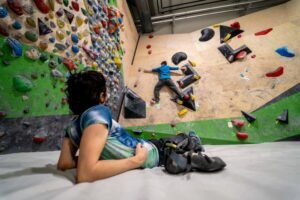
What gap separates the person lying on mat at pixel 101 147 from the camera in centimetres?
66

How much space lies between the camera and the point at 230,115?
255 centimetres

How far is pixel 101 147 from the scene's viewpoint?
2.22 ft

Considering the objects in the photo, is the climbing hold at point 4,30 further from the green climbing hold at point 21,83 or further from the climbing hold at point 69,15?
the climbing hold at point 69,15

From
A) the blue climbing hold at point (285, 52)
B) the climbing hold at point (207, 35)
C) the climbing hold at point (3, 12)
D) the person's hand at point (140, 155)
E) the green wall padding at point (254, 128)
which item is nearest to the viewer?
the person's hand at point (140, 155)

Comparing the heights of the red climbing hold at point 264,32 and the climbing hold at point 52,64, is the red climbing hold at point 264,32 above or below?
above

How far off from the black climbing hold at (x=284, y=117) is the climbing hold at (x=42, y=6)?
274cm

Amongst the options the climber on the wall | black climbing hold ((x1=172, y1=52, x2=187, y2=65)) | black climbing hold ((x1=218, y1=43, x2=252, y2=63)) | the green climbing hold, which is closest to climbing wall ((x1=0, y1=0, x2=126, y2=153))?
the green climbing hold

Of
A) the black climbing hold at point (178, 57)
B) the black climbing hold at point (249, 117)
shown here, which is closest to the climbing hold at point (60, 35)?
the black climbing hold at point (178, 57)

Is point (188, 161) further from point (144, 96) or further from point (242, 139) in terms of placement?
point (144, 96)

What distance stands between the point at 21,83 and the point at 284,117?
2.73 metres

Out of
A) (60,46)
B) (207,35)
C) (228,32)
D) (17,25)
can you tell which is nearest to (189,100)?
(207,35)

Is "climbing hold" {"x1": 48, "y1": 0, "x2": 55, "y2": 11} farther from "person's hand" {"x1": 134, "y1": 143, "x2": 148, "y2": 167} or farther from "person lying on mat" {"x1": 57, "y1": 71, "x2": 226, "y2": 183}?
"person's hand" {"x1": 134, "y1": 143, "x2": 148, "y2": 167}

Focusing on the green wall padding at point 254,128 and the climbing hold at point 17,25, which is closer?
the climbing hold at point 17,25

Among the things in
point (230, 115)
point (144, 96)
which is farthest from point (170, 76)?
point (230, 115)
